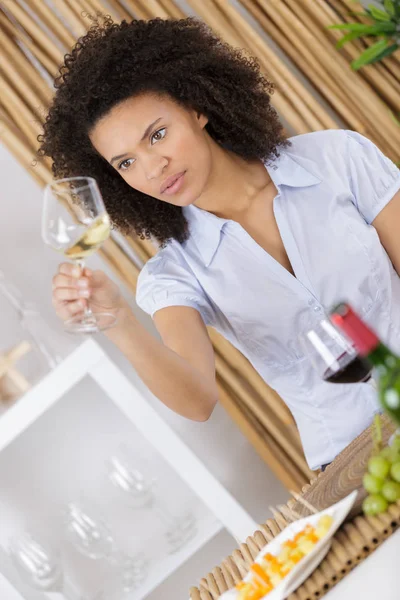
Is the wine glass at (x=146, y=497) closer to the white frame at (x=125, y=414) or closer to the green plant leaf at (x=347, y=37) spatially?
the white frame at (x=125, y=414)

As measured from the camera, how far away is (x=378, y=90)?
2561 millimetres

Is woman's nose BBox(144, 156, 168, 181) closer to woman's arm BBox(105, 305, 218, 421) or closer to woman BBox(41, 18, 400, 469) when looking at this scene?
woman BBox(41, 18, 400, 469)

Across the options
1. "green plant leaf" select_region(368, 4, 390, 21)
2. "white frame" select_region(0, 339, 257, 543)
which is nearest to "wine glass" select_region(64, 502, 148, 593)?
"white frame" select_region(0, 339, 257, 543)

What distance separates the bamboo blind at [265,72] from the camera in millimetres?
2297

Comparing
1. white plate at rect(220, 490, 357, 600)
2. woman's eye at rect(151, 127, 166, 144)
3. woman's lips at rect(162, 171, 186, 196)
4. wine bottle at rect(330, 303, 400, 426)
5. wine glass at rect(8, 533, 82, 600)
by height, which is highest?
woman's eye at rect(151, 127, 166, 144)

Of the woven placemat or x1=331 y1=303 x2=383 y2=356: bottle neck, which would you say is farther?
the woven placemat

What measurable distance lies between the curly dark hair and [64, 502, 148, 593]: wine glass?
778mm

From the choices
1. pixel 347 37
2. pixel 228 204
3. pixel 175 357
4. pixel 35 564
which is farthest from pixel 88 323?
pixel 347 37

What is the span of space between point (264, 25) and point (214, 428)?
138cm

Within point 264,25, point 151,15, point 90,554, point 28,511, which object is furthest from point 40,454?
point 264,25

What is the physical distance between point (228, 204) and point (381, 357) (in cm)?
107

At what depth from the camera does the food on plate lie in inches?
36.2

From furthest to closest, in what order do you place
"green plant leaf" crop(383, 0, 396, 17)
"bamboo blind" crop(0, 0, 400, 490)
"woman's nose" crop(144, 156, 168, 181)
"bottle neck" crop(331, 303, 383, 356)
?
"green plant leaf" crop(383, 0, 396, 17) → "bamboo blind" crop(0, 0, 400, 490) → "woman's nose" crop(144, 156, 168, 181) → "bottle neck" crop(331, 303, 383, 356)

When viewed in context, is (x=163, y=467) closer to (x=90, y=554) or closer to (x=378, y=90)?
(x=90, y=554)
